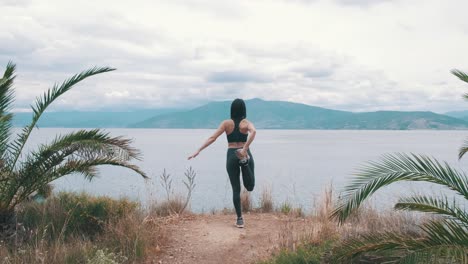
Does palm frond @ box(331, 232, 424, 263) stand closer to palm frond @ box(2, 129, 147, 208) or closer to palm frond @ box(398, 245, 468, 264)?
palm frond @ box(398, 245, 468, 264)

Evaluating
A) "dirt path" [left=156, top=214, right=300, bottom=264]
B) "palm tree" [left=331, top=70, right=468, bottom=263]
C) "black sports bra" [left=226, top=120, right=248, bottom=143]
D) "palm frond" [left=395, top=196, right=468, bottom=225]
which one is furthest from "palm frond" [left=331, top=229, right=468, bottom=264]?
"black sports bra" [left=226, top=120, right=248, bottom=143]

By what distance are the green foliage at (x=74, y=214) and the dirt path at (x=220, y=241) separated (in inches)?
48.3

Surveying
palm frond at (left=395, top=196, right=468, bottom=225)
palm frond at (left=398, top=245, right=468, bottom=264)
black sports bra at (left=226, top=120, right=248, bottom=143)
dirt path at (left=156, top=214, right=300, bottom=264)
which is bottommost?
dirt path at (left=156, top=214, right=300, bottom=264)

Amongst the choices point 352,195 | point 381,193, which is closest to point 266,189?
point 352,195

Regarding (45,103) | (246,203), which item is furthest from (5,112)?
(246,203)

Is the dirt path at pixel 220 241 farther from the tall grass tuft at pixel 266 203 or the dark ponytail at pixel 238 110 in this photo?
the dark ponytail at pixel 238 110

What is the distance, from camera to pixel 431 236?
497cm

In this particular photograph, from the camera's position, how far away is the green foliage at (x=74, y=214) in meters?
9.08

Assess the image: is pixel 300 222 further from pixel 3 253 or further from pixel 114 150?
pixel 3 253

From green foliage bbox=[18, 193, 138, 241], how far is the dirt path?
1.23 m

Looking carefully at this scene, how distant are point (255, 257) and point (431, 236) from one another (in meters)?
3.48

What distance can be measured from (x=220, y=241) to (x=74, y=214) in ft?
9.76

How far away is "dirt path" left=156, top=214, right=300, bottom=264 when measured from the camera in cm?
814

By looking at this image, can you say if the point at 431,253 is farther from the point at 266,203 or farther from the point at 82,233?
the point at 266,203
